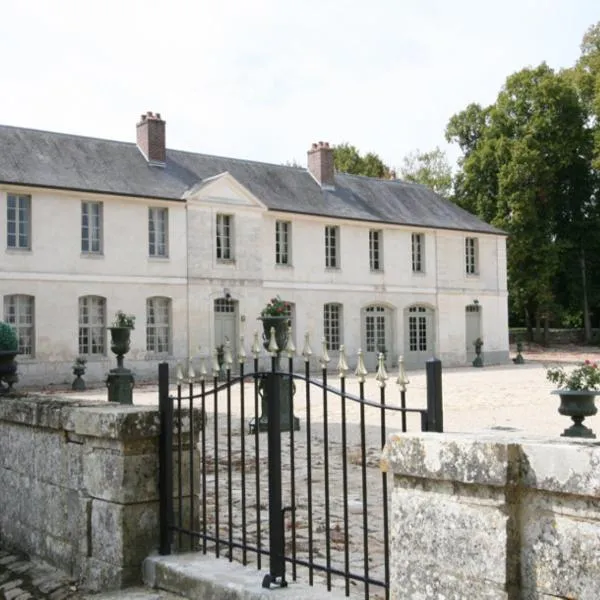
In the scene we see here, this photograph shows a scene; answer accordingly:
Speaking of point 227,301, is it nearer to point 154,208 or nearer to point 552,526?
point 154,208

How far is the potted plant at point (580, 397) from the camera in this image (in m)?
8.30

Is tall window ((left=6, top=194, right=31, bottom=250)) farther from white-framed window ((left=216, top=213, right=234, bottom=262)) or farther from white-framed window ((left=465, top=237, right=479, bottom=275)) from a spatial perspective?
white-framed window ((left=465, top=237, right=479, bottom=275))

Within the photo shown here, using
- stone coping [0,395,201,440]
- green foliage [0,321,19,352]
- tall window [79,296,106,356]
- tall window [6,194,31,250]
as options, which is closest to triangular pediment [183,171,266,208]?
tall window [79,296,106,356]

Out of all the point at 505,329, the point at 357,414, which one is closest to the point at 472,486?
the point at 357,414

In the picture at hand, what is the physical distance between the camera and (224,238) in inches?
1007

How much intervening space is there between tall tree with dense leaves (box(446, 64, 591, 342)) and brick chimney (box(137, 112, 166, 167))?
1726 centimetres

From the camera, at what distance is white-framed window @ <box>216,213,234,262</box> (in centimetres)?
2547

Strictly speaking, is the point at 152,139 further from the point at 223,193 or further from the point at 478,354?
the point at 478,354

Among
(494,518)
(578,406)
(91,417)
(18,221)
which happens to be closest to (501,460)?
(494,518)

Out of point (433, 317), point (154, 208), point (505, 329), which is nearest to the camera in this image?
point (154, 208)

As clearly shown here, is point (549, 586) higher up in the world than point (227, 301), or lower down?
lower down

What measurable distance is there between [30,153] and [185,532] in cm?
2043

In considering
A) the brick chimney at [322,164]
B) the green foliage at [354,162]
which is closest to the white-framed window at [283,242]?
the brick chimney at [322,164]

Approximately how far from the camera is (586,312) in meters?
39.0
